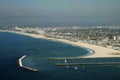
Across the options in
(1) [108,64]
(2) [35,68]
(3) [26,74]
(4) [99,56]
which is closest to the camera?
(3) [26,74]

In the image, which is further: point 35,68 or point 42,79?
point 35,68

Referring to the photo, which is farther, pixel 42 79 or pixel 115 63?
pixel 115 63

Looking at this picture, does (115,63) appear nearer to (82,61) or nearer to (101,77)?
(82,61)

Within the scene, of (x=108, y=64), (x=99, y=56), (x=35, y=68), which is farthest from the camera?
(x=99, y=56)

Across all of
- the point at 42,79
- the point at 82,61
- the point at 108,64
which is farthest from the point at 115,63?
the point at 42,79

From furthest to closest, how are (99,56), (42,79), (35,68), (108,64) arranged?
(99,56), (108,64), (35,68), (42,79)

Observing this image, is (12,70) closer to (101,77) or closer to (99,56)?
(101,77)

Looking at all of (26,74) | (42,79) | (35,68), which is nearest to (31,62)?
(35,68)

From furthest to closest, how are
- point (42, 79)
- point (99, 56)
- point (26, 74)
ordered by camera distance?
point (99, 56) → point (26, 74) → point (42, 79)

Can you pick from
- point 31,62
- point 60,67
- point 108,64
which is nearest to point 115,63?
point 108,64
